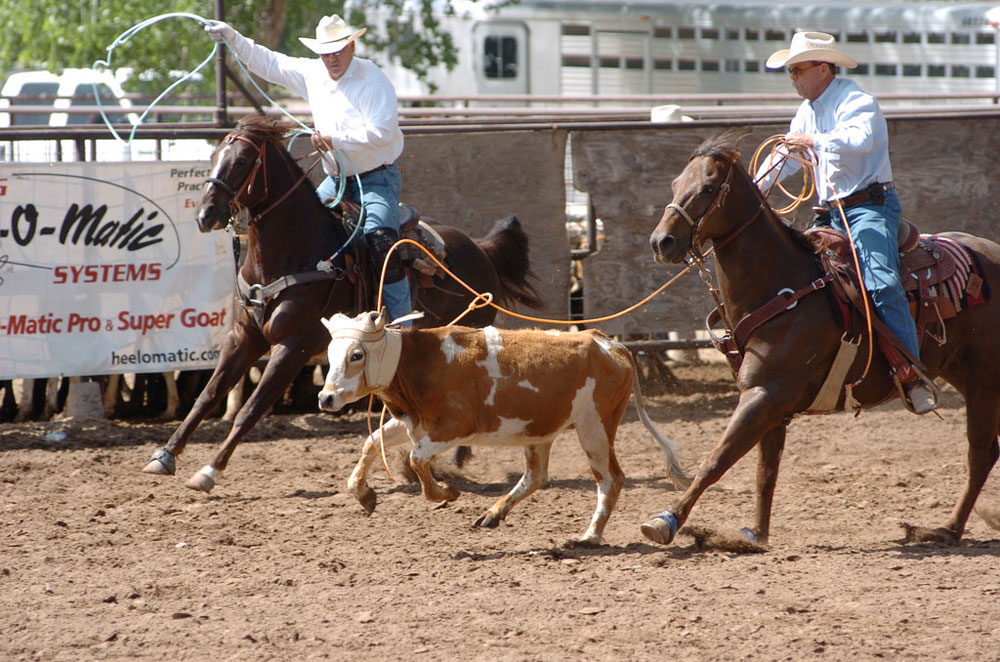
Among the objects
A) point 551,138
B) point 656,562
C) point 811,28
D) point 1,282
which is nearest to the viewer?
point 656,562

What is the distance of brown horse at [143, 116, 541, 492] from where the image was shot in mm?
6512

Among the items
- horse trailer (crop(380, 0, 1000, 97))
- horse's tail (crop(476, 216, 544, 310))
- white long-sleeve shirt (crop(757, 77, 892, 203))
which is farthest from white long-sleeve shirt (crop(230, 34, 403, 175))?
A: horse trailer (crop(380, 0, 1000, 97))

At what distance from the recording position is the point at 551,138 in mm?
9477

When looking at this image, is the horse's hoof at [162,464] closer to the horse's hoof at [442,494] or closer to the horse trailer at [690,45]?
the horse's hoof at [442,494]

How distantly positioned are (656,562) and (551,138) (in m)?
4.94

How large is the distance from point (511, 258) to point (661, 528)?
3537mm

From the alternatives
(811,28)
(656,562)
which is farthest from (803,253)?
(811,28)

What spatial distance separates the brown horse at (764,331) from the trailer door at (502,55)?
1455 centimetres

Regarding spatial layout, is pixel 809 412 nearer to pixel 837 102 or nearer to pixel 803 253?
pixel 803 253

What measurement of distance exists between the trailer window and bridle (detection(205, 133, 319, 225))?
44.8 ft

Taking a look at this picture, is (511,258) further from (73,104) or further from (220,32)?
(73,104)

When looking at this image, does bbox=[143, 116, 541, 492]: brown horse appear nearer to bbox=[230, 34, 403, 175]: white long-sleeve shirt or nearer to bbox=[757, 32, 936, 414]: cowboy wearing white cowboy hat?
bbox=[230, 34, 403, 175]: white long-sleeve shirt

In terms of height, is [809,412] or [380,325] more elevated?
[380,325]

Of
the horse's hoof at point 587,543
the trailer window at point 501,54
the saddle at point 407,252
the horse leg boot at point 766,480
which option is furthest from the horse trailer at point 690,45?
the horse's hoof at point 587,543
